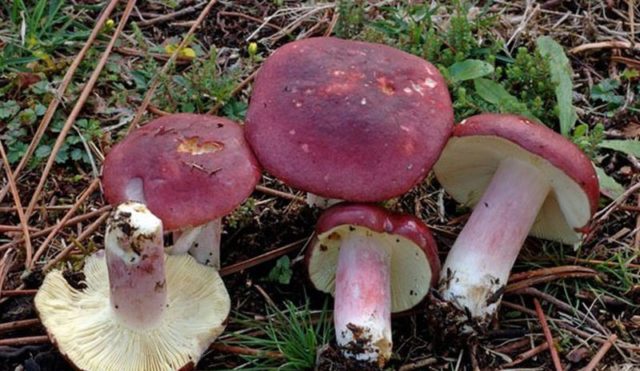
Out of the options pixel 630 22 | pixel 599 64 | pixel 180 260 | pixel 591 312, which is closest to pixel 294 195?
pixel 180 260

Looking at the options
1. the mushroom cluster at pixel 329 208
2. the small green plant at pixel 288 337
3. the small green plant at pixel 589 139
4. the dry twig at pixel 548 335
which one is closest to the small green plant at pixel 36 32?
the mushroom cluster at pixel 329 208

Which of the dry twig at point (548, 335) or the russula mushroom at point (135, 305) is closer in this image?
the russula mushroom at point (135, 305)

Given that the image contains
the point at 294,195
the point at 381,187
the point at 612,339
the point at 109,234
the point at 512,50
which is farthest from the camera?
the point at 512,50

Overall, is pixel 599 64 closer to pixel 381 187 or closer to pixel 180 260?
pixel 381 187

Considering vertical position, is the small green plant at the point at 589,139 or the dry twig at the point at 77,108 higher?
the small green plant at the point at 589,139

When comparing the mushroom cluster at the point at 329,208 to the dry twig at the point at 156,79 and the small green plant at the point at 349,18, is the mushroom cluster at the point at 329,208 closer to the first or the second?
the dry twig at the point at 156,79

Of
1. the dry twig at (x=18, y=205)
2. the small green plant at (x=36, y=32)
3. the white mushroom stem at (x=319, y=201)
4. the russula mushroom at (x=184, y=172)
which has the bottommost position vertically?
the dry twig at (x=18, y=205)

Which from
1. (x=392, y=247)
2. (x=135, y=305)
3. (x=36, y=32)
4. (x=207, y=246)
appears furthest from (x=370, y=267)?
(x=36, y=32)

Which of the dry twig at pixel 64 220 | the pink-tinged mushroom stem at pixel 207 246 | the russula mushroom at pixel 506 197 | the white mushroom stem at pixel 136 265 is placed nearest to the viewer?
the white mushroom stem at pixel 136 265
